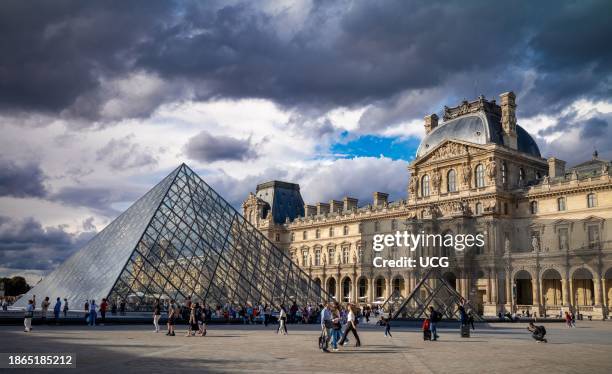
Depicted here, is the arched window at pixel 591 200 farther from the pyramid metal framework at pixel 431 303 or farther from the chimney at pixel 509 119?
the pyramid metal framework at pixel 431 303

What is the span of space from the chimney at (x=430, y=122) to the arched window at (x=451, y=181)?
6.97 meters

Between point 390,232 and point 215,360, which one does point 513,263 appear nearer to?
point 390,232

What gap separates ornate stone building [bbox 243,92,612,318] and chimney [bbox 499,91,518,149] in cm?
9

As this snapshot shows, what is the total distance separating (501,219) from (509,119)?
30.9ft

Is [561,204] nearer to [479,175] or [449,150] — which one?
[479,175]

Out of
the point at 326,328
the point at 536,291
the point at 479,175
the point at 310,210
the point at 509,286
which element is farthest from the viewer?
the point at 310,210

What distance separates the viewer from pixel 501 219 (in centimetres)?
5247

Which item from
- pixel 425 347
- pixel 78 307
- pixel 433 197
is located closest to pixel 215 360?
pixel 425 347

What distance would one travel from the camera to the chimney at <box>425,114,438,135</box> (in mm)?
62656

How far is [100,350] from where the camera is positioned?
1341 centimetres

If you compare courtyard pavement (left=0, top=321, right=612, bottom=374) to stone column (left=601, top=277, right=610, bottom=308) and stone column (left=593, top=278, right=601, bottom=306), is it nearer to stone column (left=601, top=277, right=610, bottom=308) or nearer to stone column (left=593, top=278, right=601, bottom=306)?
stone column (left=593, top=278, right=601, bottom=306)

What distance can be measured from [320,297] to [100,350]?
20378 mm

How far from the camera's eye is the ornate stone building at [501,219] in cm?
4697

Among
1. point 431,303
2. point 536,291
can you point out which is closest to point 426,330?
point 431,303
